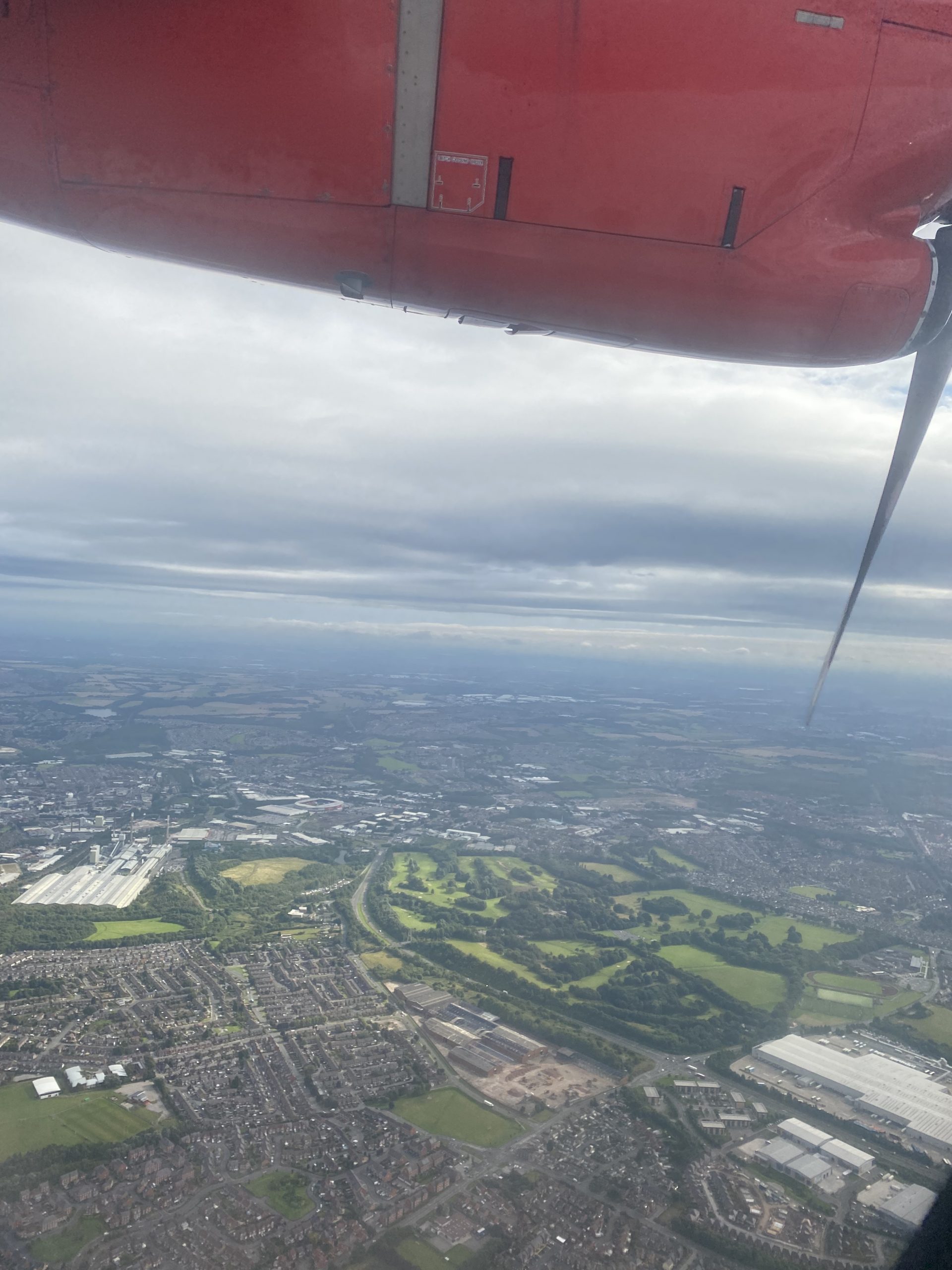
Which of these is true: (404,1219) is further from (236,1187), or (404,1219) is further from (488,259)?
(488,259)

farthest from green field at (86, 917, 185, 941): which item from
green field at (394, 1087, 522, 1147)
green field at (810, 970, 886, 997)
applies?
green field at (810, 970, 886, 997)

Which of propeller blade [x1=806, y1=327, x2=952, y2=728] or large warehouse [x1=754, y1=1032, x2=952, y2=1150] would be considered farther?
large warehouse [x1=754, y1=1032, x2=952, y2=1150]

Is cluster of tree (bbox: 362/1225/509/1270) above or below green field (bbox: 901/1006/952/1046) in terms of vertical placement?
above

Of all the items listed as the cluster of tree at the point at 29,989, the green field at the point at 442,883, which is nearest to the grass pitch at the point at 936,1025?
the green field at the point at 442,883

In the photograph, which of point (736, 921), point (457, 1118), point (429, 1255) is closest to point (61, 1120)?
point (457, 1118)

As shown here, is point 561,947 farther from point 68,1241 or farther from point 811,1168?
point 68,1241

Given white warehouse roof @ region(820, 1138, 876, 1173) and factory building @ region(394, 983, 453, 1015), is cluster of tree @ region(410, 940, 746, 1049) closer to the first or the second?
factory building @ region(394, 983, 453, 1015)
